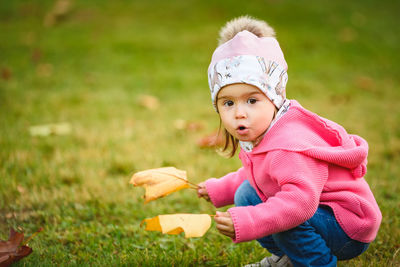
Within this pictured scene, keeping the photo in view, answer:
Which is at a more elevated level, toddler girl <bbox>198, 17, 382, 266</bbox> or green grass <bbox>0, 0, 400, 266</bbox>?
toddler girl <bbox>198, 17, 382, 266</bbox>

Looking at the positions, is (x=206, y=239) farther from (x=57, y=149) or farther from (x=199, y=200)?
(x=57, y=149)

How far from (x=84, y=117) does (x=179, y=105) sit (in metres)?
1.27

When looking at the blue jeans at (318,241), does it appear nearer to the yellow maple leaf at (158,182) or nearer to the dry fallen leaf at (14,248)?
the yellow maple leaf at (158,182)

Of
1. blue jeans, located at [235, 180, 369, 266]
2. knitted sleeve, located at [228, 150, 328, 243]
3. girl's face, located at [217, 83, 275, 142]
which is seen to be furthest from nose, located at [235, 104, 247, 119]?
blue jeans, located at [235, 180, 369, 266]

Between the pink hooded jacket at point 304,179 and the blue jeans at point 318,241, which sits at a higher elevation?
the pink hooded jacket at point 304,179

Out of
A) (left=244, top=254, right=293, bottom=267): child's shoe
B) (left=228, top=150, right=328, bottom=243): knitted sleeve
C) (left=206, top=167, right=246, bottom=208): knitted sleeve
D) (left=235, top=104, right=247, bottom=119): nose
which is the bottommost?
(left=244, top=254, right=293, bottom=267): child's shoe

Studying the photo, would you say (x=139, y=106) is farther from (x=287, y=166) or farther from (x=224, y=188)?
(x=287, y=166)

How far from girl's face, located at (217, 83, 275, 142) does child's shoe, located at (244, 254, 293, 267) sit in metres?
0.61

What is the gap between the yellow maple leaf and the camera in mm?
1651

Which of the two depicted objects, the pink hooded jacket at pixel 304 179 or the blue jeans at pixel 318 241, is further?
the blue jeans at pixel 318 241

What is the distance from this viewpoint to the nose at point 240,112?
1506 millimetres

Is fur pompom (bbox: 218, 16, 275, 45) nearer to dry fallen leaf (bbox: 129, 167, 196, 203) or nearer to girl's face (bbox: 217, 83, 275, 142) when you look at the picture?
girl's face (bbox: 217, 83, 275, 142)

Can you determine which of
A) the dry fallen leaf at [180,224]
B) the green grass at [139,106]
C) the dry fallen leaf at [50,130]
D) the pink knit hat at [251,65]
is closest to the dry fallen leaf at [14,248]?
the green grass at [139,106]

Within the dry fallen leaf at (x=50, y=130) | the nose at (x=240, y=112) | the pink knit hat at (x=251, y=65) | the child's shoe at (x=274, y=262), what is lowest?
the dry fallen leaf at (x=50, y=130)
